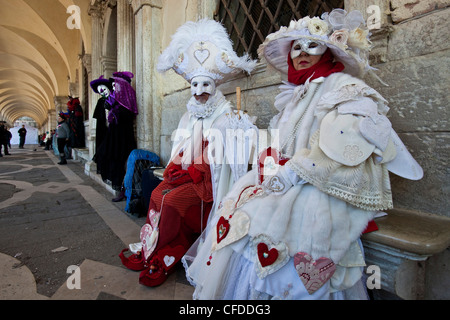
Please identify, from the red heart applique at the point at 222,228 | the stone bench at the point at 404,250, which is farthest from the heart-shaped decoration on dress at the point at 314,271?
the red heart applique at the point at 222,228

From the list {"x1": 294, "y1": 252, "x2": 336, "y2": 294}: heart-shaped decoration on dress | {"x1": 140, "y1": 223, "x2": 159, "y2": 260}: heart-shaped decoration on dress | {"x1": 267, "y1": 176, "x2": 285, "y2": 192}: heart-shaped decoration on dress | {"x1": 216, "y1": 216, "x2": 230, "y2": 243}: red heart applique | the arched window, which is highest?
the arched window

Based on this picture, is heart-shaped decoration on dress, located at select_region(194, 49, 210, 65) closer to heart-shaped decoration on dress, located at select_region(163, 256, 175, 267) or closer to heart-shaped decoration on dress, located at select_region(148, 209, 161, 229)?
heart-shaped decoration on dress, located at select_region(148, 209, 161, 229)

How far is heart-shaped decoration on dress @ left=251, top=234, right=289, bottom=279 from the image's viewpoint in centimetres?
133

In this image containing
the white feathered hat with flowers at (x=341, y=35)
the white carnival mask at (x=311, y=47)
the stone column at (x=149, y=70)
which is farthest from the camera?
the stone column at (x=149, y=70)

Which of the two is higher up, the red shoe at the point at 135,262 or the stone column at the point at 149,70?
the stone column at the point at 149,70

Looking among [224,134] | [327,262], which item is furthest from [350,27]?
[327,262]

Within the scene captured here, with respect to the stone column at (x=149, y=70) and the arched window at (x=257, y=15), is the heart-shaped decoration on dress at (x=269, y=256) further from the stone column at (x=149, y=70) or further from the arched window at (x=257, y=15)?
the stone column at (x=149, y=70)

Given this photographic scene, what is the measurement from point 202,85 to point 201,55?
1.00ft

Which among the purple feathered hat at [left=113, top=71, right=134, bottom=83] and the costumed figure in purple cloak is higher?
the purple feathered hat at [left=113, top=71, right=134, bottom=83]

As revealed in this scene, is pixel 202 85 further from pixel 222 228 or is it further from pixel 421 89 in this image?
pixel 421 89

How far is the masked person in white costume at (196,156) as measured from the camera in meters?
2.25

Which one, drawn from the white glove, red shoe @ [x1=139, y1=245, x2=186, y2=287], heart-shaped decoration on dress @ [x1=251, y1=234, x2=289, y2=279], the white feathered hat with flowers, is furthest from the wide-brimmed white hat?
heart-shaped decoration on dress @ [x1=251, y1=234, x2=289, y2=279]

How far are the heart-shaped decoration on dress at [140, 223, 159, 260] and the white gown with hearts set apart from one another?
83 cm
